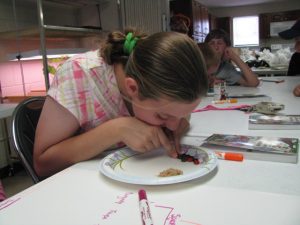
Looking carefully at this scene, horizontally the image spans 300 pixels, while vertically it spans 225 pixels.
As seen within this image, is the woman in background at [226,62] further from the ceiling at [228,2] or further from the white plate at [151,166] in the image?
the ceiling at [228,2]

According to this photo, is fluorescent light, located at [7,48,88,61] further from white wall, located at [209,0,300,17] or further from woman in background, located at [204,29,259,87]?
white wall, located at [209,0,300,17]

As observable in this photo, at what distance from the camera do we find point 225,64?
231 cm

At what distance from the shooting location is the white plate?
0.56m

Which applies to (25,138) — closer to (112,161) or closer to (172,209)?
(112,161)

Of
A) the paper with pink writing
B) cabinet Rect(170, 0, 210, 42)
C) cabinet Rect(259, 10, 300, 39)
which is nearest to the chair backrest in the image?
the paper with pink writing

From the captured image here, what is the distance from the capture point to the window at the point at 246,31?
23.6ft

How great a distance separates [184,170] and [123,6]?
264cm

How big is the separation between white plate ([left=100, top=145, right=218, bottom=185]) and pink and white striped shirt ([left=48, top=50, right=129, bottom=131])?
0.15 metres

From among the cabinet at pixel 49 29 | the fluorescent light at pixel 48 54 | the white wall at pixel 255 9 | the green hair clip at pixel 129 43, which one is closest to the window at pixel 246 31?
the white wall at pixel 255 9

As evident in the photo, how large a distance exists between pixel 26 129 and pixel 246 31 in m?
7.28

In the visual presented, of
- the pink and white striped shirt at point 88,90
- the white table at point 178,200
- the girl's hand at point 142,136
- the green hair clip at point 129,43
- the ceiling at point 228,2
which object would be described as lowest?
the white table at point 178,200

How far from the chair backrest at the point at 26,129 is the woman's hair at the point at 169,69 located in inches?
15.6

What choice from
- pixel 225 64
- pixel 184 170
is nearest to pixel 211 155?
pixel 184 170

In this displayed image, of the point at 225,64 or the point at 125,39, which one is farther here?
the point at 225,64
